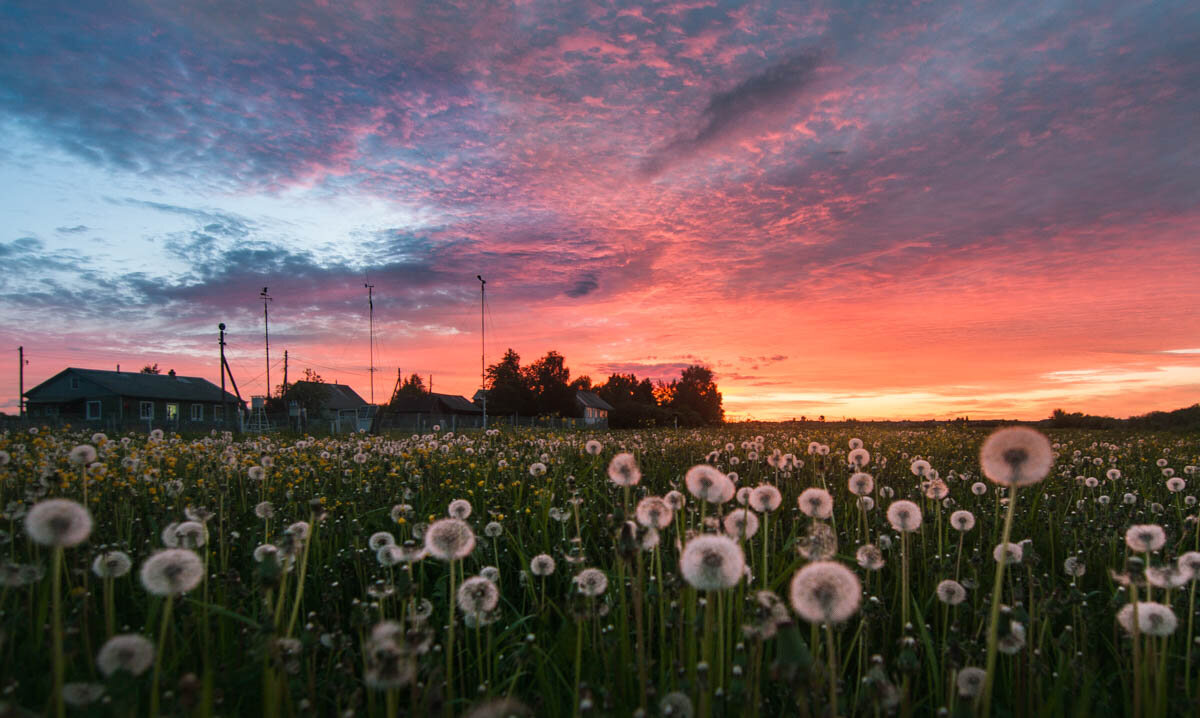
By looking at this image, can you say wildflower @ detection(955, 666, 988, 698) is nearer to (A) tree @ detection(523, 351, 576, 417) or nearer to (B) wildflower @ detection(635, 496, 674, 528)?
(B) wildflower @ detection(635, 496, 674, 528)

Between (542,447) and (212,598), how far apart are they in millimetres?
6777

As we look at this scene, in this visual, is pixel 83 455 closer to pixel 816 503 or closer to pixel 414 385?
pixel 816 503

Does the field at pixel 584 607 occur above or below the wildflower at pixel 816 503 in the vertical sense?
below

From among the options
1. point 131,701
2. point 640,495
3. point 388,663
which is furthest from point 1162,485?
point 131,701

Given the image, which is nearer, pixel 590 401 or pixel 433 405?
pixel 433 405

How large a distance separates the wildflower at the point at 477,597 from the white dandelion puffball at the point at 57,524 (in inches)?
53.8

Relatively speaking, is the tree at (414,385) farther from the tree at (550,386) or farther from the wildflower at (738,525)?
the wildflower at (738,525)

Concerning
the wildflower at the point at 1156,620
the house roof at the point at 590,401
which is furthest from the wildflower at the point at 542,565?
the house roof at the point at 590,401

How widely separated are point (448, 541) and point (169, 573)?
0.99m

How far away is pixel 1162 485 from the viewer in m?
8.55

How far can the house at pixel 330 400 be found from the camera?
80.8m

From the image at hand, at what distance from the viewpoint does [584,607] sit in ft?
7.55

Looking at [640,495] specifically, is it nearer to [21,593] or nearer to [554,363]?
[21,593]

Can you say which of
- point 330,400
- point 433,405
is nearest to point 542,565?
point 433,405
